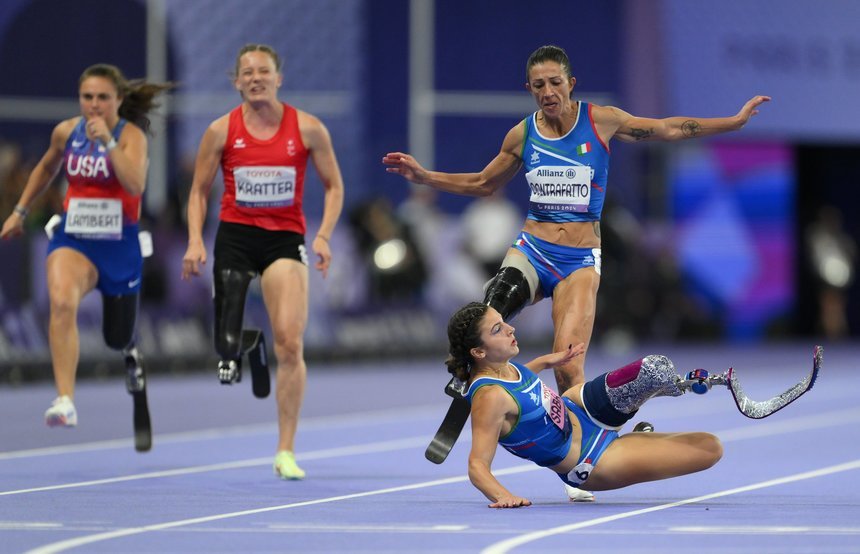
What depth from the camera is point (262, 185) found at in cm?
1004

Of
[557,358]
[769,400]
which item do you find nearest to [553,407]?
[557,358]

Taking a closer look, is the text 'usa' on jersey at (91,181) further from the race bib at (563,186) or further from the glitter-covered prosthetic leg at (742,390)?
the glitter-covered prosthetic leg at (742,390)

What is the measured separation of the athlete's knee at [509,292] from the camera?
9.04 metres

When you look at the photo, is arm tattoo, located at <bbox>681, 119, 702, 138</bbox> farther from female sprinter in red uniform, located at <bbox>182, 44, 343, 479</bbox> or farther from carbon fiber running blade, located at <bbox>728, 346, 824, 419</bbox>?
female sprinter in red uniform, located at <bbox>182, 44, 343, 479</bbox>

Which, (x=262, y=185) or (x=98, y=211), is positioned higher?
(x=262, y=185)

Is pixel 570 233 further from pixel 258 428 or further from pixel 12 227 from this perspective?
pixel 258 428

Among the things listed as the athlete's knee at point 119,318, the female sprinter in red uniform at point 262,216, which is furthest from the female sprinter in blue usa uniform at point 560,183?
the athlete's knee at point 119,318

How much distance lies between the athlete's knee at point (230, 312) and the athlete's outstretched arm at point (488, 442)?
7.13 ft

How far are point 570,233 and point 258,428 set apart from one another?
461 cm

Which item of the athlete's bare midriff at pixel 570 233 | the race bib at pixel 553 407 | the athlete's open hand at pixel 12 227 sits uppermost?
the athlete's open hand at pixel 12 227

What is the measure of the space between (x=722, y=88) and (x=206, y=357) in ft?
31.7

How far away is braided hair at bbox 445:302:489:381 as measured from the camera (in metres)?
8.37

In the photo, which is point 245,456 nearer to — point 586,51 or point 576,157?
point 576,157

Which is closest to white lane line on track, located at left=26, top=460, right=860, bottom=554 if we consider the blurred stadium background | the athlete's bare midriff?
the athlete's bare midriff
